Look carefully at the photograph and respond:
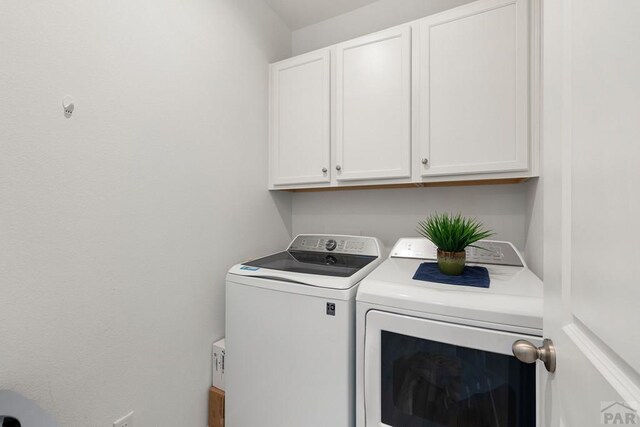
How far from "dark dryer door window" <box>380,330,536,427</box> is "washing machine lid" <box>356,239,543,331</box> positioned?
12 cm

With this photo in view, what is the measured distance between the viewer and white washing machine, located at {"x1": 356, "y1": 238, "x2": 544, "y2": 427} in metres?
0.84

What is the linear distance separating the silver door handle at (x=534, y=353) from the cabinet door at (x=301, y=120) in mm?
1281

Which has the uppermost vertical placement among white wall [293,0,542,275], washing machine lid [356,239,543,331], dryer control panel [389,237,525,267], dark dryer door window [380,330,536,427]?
white wall [293,0,542,275]

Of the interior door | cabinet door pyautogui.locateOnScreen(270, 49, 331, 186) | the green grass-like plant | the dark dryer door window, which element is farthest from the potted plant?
cabinet door pyautogui.locateOnScreen(270, 49, 331, 186)

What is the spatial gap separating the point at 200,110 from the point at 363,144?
890 millimetres

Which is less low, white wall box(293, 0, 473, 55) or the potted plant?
white wall box(293, 0, 473, 55)

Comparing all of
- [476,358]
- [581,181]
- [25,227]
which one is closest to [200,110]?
[25,227]

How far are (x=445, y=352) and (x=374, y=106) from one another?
1252 millimetres

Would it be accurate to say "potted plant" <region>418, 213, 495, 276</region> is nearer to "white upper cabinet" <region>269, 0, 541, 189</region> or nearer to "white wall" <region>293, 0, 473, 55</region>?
"white upper cabinet" <region>269, 0, 541, 189</region>

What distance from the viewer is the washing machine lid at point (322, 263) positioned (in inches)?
47.0

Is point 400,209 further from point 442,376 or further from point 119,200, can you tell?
point 119,200

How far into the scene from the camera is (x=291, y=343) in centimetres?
118

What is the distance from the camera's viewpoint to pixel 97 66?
980mm

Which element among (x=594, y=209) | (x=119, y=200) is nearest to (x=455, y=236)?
(x=594, y=209)
